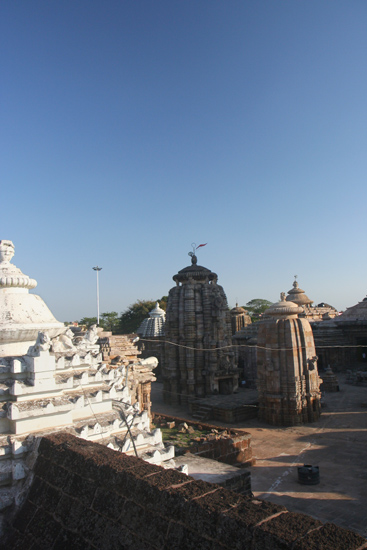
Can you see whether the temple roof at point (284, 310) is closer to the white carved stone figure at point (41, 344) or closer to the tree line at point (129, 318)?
the white carved stone figure at point (41, 344)

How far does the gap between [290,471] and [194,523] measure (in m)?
13.6

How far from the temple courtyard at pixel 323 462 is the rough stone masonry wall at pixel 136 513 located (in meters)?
9.22

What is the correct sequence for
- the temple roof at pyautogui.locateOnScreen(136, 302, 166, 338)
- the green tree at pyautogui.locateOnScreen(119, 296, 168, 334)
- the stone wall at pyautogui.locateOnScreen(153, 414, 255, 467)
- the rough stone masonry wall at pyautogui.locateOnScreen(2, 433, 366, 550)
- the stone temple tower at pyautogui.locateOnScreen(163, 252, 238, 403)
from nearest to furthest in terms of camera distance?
the rough stone masonry wall at pyautogui.locateOnScreen(2, 433, 366, 550), the stone wall at pyautogui.locateOnScreen(153, 414, 255, 467), the stone temple tower at pyautogui.locateOnScreen(163, 252, 238, 403), the temple roof at pyautogui.locateOnScreen(136, 302, 166, 338), the green tree at pyautogui.locateOnScreen(119, 296, 168, 334)

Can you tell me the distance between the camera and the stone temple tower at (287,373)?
22.2 metres

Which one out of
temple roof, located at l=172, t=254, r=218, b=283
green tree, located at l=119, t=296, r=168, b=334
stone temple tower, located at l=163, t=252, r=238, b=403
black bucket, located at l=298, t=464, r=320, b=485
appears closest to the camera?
black bucket, located at l=298, t=464, r=320, b=485

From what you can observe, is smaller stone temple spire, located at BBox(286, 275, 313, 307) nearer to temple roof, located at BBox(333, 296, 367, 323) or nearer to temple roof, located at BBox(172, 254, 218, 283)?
temple roof, located at BBox(333, 296, 367, 323)

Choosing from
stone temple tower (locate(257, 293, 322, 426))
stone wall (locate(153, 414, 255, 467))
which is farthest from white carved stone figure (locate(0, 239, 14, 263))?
stone temple tower (locate(257, 293, 322, 426))

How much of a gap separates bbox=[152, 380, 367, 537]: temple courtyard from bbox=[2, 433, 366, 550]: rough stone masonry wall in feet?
30.3

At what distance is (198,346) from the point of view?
29.7 metres

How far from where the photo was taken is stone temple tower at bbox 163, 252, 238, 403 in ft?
94.9

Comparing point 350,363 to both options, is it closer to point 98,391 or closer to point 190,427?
point 190,427

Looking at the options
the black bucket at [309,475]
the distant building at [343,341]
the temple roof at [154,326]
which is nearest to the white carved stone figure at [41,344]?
the black bucket at [309,475]

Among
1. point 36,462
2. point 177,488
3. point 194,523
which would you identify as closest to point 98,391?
point 36,462

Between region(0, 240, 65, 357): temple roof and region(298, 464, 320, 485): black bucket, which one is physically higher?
region(0, 240, 65, 357): temple roof
